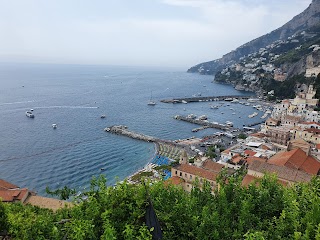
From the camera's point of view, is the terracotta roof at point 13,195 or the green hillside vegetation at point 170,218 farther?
the terracotta roof at point 13,195

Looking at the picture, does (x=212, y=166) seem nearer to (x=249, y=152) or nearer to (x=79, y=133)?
(x=249, y=152)

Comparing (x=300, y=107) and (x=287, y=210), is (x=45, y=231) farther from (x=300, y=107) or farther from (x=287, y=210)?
(x=300, y=107)

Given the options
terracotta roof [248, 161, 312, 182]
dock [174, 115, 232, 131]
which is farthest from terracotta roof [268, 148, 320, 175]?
dock [174, 115, 232, 131]

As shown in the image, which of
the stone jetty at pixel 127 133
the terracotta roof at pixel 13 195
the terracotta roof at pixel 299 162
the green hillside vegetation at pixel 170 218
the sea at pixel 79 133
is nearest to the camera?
the green hillside vegetation at pixel 170 218

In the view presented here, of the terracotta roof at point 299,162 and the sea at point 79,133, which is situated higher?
the terracotta roof at point 299,162

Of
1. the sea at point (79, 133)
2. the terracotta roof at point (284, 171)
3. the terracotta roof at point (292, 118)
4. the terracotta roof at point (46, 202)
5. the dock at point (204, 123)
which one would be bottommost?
the sea at point (79, 133)

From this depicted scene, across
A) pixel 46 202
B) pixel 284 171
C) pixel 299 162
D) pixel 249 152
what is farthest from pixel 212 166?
pixel 46 202

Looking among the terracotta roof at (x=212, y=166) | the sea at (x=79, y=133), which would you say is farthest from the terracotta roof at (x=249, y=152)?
the sea at (x=79, y=133)

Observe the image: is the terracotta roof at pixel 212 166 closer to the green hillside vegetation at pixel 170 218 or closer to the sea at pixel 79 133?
the sea at pixel 79 133
